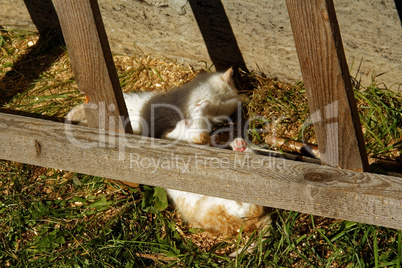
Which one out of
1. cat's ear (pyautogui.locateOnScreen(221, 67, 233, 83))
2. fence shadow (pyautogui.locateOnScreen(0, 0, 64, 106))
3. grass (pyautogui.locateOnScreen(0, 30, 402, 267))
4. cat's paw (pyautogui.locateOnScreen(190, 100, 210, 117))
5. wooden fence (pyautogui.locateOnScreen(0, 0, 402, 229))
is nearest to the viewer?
wooden fence (pyautogui.locateOnScreen(0, 0, 402, 229))

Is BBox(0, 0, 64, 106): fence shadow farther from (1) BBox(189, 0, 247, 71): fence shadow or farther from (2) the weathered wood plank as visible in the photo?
(2) the weathered wood plank

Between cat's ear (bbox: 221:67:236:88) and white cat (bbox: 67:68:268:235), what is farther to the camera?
cat's ear (bbox: 221:67:236:88)

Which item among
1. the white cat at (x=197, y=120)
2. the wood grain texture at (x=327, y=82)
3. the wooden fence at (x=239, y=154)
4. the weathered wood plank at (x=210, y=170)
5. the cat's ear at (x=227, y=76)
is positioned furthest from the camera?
the cat's ear at (x=227, y=76)

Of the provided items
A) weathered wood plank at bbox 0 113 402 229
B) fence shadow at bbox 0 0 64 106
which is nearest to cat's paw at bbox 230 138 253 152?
weathered wood plank at bbox 0 113 402 229

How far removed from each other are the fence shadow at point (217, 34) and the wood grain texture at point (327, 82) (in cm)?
125

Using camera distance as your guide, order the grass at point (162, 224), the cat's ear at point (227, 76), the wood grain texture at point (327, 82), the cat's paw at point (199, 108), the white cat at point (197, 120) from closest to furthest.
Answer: the wood grain texture at point (327, 82)
the grass at point (162, 224)
the white cat at point (197, 120)
the cat's paw at point (199, 108)
the cat's ear at point (227, 76)

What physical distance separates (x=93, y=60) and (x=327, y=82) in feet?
3.37

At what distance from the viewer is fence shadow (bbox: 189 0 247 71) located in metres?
2.96

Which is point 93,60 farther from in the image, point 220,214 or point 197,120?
point 220,214

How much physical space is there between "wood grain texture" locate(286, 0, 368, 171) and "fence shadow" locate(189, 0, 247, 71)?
1.25 meters

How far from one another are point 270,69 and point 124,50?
46.4 inches

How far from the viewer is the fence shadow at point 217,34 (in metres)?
2.96

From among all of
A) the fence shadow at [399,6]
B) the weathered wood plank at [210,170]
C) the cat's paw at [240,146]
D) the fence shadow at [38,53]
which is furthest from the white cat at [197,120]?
the fence shadow at [399,6]

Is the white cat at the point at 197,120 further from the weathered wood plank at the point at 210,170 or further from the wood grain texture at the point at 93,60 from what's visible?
the wood grain texture at the point at 93,60
